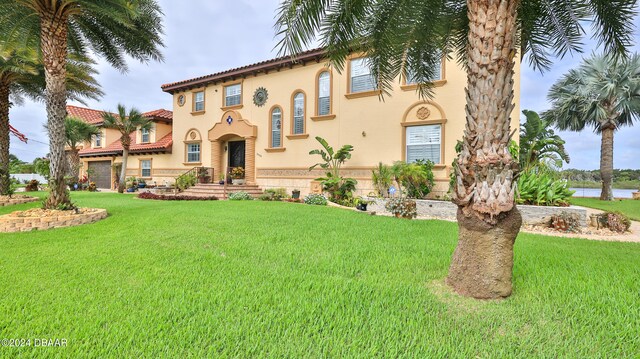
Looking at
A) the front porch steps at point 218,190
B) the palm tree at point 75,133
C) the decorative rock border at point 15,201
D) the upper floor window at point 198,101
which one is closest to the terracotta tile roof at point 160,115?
the palm tree at point 75,133

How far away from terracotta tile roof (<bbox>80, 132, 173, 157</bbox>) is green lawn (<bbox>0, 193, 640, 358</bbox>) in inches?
664

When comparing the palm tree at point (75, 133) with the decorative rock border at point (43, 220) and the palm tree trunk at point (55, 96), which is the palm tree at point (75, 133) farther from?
the decorative rock border at point (43, 220)

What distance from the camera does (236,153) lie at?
760 inches

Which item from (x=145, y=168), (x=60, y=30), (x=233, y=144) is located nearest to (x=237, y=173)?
(x=233, y=144)

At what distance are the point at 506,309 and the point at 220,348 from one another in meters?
2.85

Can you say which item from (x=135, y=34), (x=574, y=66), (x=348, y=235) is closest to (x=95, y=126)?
(x=135, y=34)

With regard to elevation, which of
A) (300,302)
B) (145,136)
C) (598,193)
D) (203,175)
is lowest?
(300,302)

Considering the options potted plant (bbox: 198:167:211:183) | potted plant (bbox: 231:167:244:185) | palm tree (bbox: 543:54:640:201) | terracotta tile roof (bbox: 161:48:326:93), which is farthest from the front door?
palm tree (bbox: 543:54:640:201)

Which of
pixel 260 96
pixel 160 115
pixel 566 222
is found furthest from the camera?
pixel 160 115

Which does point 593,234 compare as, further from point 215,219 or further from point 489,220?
point 215,219

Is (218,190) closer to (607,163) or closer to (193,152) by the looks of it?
(193,152)

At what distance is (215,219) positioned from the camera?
8.36 meters

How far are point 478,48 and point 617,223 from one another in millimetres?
8185

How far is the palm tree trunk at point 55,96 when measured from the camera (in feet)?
26.3
